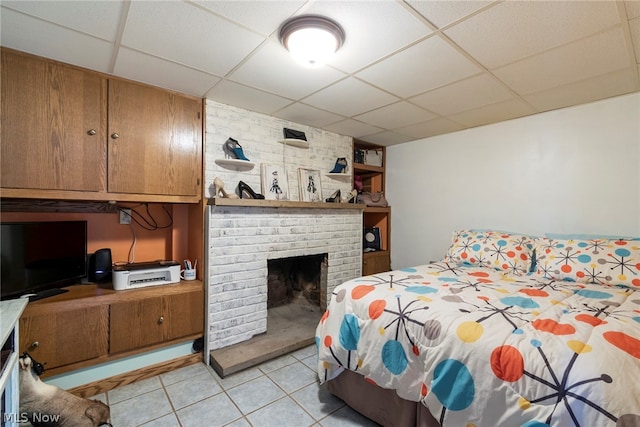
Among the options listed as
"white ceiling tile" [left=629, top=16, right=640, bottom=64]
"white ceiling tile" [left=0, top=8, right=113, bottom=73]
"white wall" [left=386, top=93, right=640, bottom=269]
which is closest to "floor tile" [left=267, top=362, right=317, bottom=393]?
"white wall" [left=386, top=93, right=640, bottom=269]

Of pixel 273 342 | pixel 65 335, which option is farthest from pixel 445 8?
pixel 65 335

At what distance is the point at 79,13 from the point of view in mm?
1403

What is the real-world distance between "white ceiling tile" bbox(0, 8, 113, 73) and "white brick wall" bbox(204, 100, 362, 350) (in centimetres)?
85

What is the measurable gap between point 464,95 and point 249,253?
232 cm

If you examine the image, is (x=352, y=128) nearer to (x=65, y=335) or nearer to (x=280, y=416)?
(x=280, y=416)

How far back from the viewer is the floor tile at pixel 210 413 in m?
1.68

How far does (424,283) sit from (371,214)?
2305mm

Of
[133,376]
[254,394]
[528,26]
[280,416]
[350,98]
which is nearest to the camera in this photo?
[528,26]

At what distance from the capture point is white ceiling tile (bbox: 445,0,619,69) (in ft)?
4.38

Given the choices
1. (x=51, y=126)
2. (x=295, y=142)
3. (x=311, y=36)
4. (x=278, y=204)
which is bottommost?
(x=278, y=204)

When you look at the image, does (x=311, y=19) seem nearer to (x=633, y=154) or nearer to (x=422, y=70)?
(x=422, y=70)

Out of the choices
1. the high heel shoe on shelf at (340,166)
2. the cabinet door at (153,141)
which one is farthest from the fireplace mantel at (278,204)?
the high heel shoe on shelf at (340,166)

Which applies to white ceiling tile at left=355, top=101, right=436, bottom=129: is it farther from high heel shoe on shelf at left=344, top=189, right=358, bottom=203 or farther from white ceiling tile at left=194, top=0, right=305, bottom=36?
white ceiling tile at left=194, top=0, right=305, bottom=36

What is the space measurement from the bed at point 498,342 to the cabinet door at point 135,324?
1281 mm
